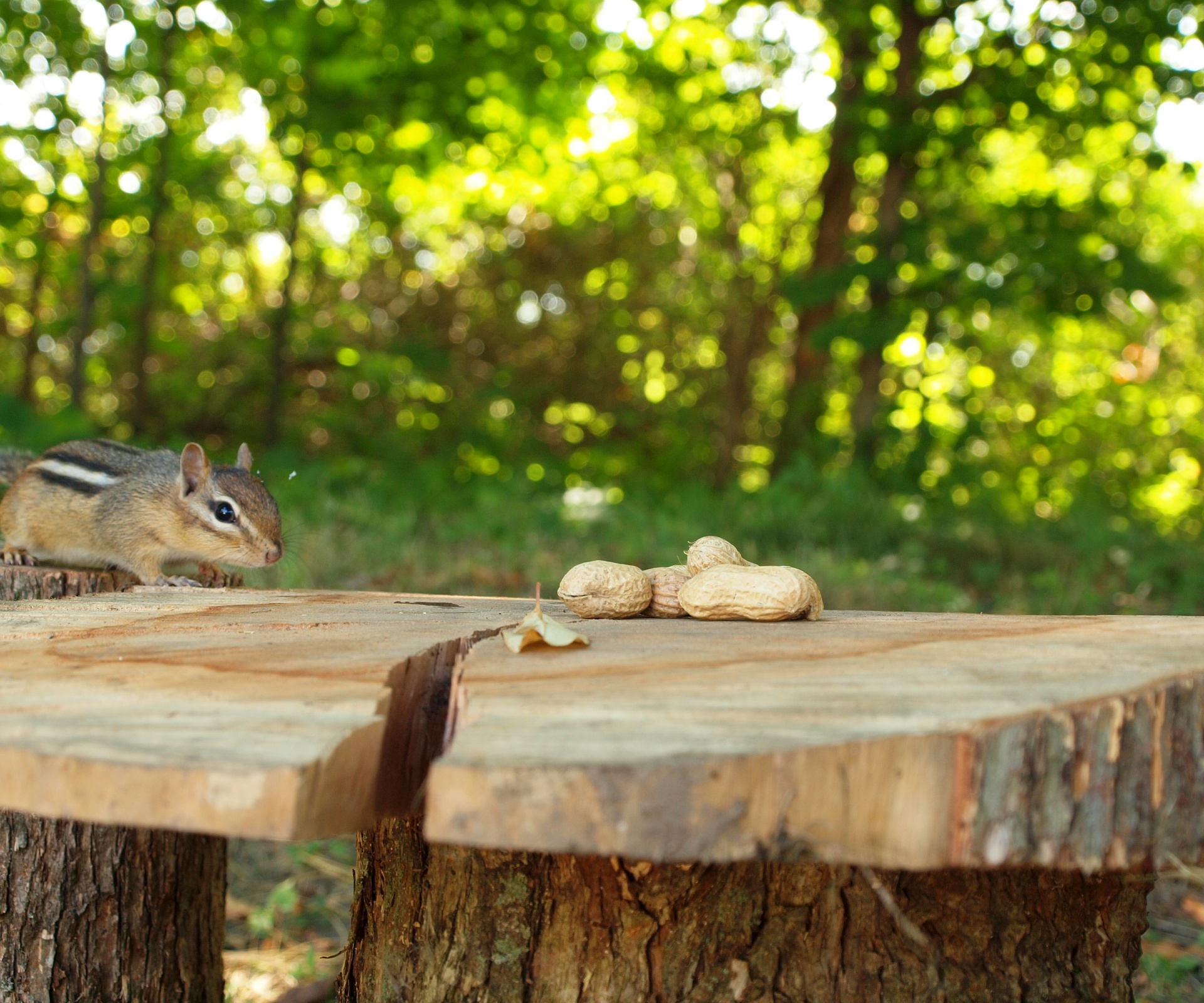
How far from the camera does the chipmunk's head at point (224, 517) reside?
7.55 ft

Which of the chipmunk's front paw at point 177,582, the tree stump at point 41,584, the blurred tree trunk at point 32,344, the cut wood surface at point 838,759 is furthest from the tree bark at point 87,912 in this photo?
the blurred tree trunk at point 32,344

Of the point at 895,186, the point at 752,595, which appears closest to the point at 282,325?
the point at 895,186

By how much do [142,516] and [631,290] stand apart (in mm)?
6648

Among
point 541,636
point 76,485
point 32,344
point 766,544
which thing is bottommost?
point 766,544

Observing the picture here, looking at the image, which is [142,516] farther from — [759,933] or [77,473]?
[759,933]

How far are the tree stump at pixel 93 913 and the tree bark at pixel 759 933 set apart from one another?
2.24 ft

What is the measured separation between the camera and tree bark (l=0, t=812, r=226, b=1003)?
1.76 meters

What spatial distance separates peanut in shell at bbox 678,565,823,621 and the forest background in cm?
259

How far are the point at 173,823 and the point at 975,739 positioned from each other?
2.19 feet

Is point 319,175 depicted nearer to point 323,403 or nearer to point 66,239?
point 323,403

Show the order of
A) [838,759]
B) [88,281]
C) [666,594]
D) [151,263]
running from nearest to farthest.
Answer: [838,759], [666,594], [88,281], [151,263]

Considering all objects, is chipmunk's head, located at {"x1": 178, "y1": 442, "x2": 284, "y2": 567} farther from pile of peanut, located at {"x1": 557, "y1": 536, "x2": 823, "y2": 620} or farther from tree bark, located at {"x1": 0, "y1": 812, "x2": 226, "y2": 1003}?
pile of peanut, located at {"x1": 557, "y1": 536, "x2": 823, "y2": 620}

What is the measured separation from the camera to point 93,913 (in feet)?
5.88

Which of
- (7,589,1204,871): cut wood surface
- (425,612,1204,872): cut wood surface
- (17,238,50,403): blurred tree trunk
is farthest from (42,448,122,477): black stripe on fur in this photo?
(17,238,50,403): blurred tree trunk
